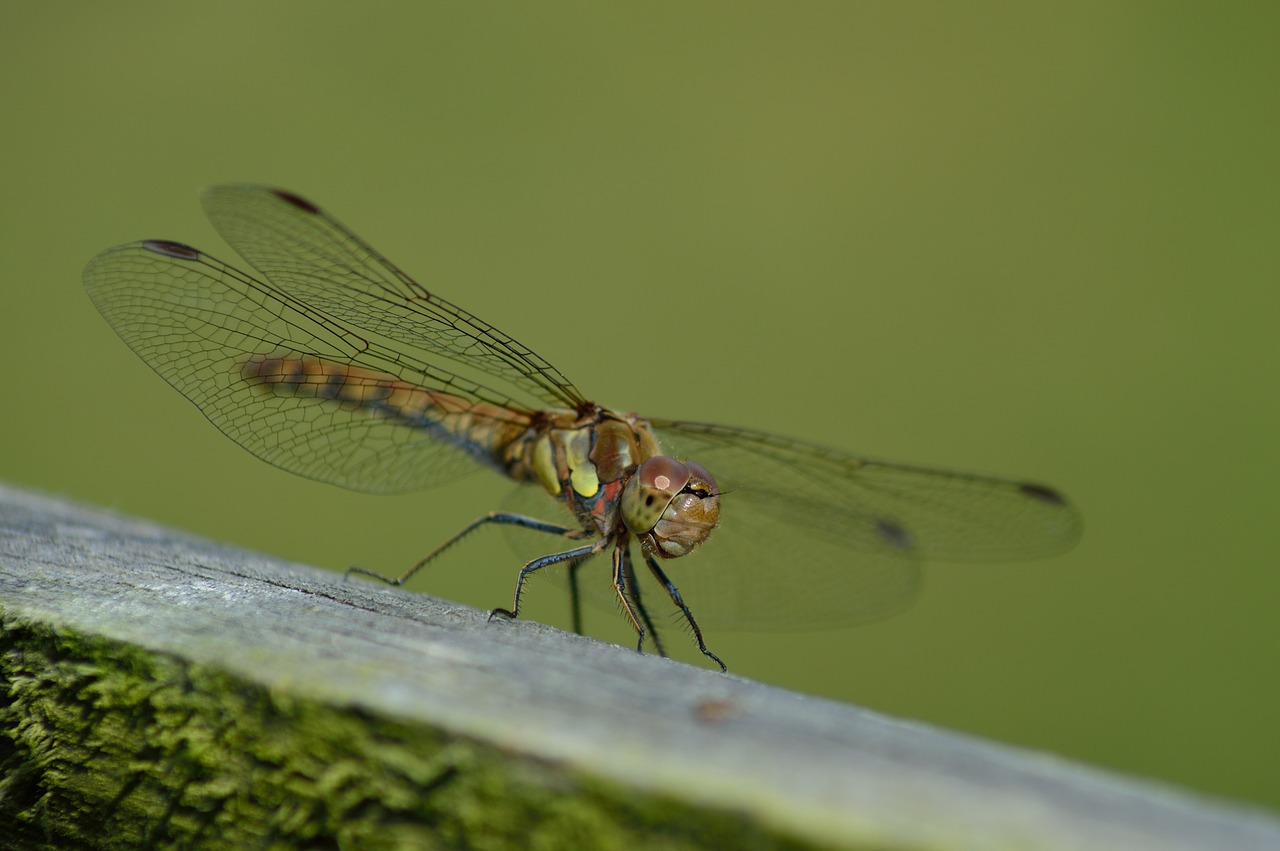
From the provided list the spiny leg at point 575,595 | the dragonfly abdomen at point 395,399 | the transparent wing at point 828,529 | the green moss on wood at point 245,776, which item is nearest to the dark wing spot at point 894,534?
the transparent wing at point 828,529

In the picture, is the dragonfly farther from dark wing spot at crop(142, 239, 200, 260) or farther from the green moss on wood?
the green moss on wood


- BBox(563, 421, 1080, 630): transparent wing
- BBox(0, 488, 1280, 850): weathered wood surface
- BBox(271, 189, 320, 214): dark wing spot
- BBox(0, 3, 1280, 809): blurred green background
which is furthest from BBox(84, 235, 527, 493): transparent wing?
BBox(0, 3, 1280, 809): blurred green background

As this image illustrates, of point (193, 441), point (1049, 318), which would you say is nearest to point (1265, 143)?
point (1049, 318)

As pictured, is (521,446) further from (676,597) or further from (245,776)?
(245,776)

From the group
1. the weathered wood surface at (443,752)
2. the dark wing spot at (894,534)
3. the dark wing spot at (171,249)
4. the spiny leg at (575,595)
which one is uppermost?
the dark wing spot at (171,249)

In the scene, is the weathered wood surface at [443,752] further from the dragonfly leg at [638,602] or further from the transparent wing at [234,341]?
the dragonfly leg at [638,602]

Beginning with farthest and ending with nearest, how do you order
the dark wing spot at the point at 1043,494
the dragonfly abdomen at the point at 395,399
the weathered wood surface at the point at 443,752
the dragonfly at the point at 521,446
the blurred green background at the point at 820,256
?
the blurred green background at the point at 820,256 → the dark wing spot at the point at 1043,494 → the dragonfly abdomen at the point at 395,399 → the dragonfly at the point at 521,446 → the weathered wood surface at the point at 443,752
